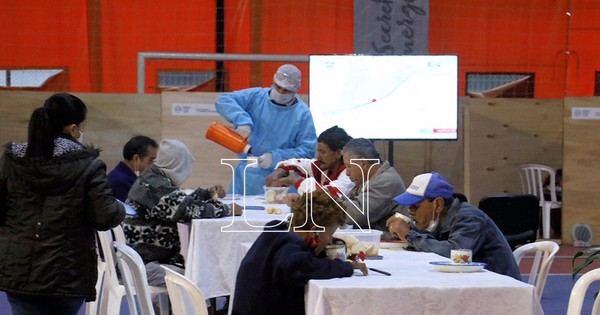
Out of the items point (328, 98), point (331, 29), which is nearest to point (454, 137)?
point (328, 98)

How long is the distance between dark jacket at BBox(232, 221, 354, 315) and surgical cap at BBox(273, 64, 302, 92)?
3776mm

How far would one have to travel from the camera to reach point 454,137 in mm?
8523

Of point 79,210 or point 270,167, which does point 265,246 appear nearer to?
point 79,210

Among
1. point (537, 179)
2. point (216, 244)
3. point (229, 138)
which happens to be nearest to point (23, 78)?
point (229, 138)

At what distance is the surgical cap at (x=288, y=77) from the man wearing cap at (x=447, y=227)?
2780 mm

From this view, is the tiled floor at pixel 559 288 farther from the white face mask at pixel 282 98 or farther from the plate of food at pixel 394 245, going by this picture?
the white face mask at pixel 282 98

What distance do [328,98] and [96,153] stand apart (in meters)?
4.68

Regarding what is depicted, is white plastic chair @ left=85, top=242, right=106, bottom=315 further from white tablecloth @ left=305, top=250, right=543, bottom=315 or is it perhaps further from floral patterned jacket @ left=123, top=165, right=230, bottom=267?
white tablecloth @ left=305, top=250, right=543, bottom=315

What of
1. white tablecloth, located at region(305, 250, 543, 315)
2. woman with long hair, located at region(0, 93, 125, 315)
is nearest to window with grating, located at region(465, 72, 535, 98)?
woman with long hair, located at region(0, 93, 125, 315)

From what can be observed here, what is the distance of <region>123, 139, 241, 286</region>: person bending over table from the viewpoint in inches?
211

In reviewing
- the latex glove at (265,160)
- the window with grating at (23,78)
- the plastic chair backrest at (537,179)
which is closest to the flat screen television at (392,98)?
the latex glove at (265,160)

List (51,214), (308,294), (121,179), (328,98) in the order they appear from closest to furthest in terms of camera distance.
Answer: (308,294)
(51,214)
(121,179)
(328,98)

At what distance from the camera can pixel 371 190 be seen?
18.0 feet

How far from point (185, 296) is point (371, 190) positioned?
2.29m
